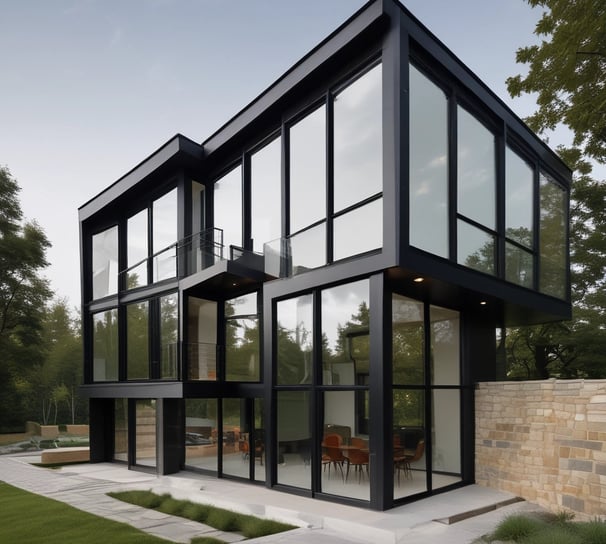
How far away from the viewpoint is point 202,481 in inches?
453

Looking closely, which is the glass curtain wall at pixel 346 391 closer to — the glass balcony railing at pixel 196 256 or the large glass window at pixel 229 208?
the glass balcony railing at pixel 196 256

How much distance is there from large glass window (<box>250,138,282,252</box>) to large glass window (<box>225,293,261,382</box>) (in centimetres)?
151

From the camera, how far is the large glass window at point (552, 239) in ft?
42.8

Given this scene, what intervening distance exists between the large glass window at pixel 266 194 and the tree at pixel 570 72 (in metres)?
7.05

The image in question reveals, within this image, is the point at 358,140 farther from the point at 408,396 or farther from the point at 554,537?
the point at 554,537

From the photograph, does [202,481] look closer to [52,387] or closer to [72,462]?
[72,462]

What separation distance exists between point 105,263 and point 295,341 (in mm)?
9138

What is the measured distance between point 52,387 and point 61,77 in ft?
68.1

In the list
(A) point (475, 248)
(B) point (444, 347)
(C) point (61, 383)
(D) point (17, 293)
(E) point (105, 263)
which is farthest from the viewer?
(C) point (61, 383)

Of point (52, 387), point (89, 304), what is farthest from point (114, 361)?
point (52, 387)

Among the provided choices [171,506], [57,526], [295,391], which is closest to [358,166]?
[295,391]

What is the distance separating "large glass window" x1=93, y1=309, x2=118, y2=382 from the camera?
15805 mm

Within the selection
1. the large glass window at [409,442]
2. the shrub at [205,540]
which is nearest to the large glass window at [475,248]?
the large glass window at [409,442]

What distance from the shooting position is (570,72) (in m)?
13.0
